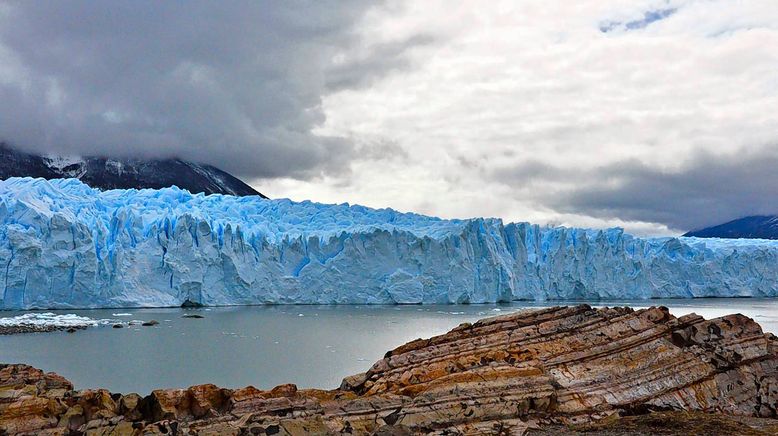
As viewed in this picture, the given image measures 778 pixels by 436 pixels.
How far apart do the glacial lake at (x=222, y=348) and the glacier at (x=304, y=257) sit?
2594 millimetres

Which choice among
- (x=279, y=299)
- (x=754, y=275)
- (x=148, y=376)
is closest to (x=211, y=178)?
(x=279, y=299)

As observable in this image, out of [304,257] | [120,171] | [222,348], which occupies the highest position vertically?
[120,171]

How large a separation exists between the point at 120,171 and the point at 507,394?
78127 millimetres

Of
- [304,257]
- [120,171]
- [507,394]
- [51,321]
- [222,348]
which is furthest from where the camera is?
[120,171]

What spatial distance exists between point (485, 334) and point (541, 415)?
5.38 ft

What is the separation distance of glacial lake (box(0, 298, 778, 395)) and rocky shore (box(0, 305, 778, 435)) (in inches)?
229

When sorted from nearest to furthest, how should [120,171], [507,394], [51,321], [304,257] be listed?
[507,394]
[51,321]
[304,257]
[120,171]

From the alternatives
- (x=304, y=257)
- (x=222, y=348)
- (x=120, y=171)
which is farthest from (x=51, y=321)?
(x=120, y=171)

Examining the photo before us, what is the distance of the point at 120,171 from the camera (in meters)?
76.4

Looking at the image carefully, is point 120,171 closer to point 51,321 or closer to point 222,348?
point 51,321

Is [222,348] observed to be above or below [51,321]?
below

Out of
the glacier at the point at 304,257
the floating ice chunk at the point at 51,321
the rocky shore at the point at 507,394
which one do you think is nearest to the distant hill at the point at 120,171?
the glacier at the point at 304,257

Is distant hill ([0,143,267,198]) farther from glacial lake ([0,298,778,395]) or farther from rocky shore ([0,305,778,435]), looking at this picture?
rocky shore ([0,305,778,435])

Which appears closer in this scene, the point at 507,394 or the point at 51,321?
the point at 507,394
